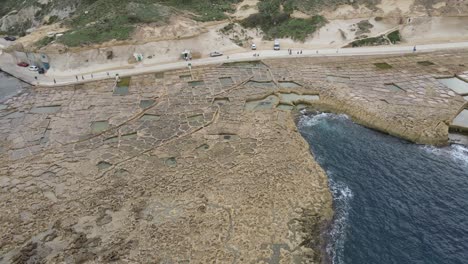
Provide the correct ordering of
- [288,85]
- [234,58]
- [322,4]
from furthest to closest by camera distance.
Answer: [322,4]
[234,58]
[288,85]

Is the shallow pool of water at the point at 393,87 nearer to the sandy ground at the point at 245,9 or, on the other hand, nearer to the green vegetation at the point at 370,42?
the green vegetation at the point at 370,42

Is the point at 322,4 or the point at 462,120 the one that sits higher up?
the point at 322,4

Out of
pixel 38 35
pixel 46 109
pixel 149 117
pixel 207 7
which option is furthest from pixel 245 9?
pixel 46 109

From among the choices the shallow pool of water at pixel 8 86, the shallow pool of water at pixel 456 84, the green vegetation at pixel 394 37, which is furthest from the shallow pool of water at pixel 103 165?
the green vegetation at pixel 394 37

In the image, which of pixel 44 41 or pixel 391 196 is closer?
pixel 391 196

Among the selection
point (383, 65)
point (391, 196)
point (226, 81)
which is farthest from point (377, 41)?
point (391, 196)

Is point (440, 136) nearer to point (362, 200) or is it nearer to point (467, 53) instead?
point (362, 200)

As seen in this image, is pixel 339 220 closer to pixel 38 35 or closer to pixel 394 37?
pixel 394 37

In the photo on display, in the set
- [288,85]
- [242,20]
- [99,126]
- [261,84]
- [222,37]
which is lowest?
[99,126]

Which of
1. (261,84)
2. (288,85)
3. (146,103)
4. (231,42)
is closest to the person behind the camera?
(146,103)
